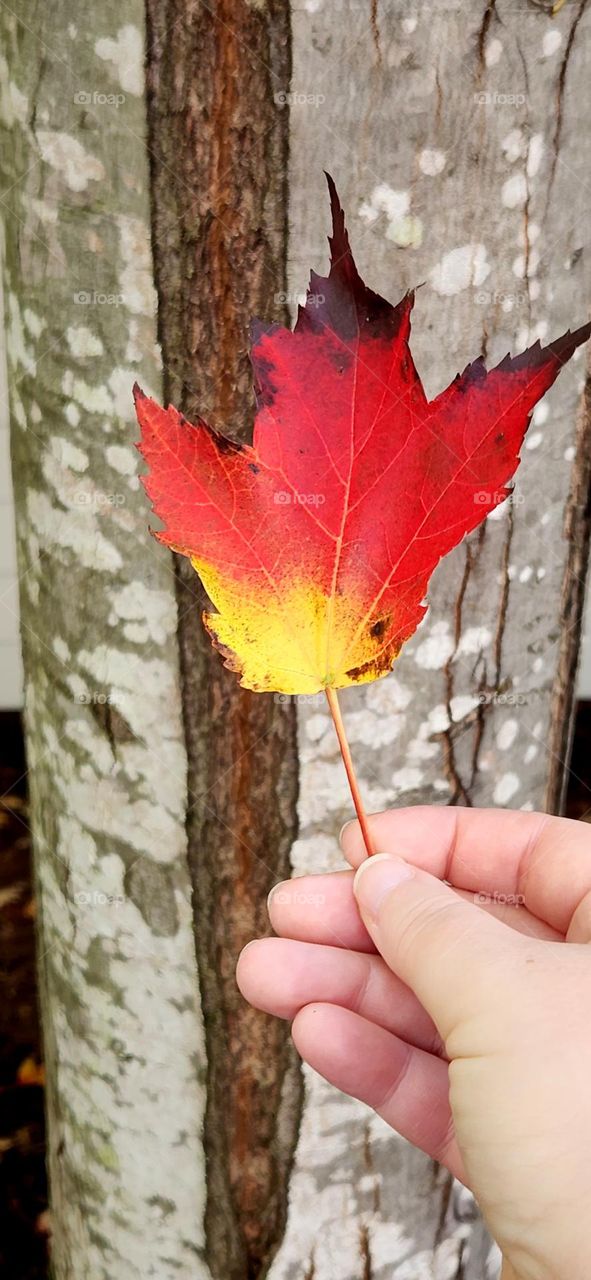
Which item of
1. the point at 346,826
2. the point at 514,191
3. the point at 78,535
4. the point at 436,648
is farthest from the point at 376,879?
the point at 514,191

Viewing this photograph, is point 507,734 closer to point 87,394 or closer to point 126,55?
point 87,394

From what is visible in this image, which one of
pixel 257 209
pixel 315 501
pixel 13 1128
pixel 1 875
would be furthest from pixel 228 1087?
pixel 1 875

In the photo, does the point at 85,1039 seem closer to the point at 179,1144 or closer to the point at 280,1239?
the point at 179,1144

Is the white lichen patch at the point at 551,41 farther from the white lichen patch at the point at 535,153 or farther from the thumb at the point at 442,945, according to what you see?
the thumb at the point at 442,945

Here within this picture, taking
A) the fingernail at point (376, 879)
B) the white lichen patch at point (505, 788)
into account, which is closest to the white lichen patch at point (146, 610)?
the fingernail at point (376, 879)

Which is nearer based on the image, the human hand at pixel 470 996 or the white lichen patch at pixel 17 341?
the human hand at pixel 470 996

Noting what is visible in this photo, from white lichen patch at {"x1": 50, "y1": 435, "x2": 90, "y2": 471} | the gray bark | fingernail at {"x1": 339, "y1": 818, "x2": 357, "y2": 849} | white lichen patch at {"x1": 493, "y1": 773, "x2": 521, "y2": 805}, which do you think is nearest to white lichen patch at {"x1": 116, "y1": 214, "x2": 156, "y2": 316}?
the gray bark
